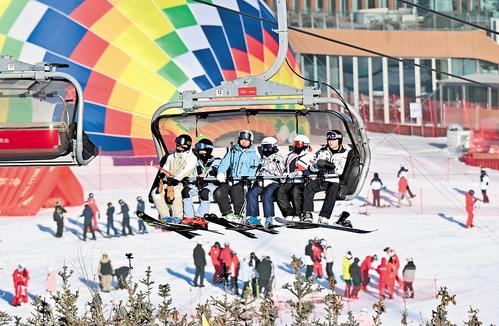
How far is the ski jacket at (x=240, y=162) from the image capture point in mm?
18594

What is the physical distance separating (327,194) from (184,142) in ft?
4.81

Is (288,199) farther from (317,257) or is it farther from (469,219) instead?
(469,219)

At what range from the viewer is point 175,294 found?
29.9 meters

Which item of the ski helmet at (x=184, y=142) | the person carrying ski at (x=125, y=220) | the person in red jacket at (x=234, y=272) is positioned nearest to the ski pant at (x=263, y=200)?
the ski helmet at (x=184, y=142)

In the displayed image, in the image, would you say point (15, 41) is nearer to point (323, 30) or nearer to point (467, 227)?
point (467, 227)

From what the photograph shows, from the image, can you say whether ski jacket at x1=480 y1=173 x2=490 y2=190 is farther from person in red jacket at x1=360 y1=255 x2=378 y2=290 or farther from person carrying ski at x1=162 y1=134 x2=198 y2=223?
person carrying ski at x1=162 y1=134 x2=198 y2=223

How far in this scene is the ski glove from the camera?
1867 centimetres

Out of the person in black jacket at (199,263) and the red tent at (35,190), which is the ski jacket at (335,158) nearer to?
the person in black jacket at (199,263)

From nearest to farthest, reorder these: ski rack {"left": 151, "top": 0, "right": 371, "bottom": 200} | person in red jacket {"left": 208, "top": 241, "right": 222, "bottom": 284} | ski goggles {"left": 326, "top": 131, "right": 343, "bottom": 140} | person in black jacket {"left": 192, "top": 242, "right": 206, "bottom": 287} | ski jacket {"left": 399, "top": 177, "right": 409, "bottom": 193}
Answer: ski rack {"left": 151, "top": 0, "right": 371, "bottom": 200} → ski goggles {"left": 326, "top": 131, "right": 343, "bottom": 140} → person in black jacket {"left": 192, "top": 242, "right": 206, "bottom": 287} → person in red jacket {"left": 208, "top": 241, "right": 222, "bottom": 284} → ski jacket {"left": 399, "top": 177, "right": 409, "bottom": 193}

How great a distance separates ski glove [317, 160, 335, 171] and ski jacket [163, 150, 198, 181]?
1206mm

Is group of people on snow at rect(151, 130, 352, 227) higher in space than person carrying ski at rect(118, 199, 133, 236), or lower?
higher

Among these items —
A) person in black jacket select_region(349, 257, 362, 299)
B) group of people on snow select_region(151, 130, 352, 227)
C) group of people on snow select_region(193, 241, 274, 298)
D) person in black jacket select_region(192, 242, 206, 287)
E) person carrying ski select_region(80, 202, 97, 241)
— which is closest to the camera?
group of people on snow select_region(151, 130, 352, 227)

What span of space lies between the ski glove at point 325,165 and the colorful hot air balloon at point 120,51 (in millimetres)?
20595

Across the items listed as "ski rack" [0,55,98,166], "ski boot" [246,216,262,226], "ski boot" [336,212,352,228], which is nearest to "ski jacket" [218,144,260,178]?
"ski boot" [246,216,262,226]
